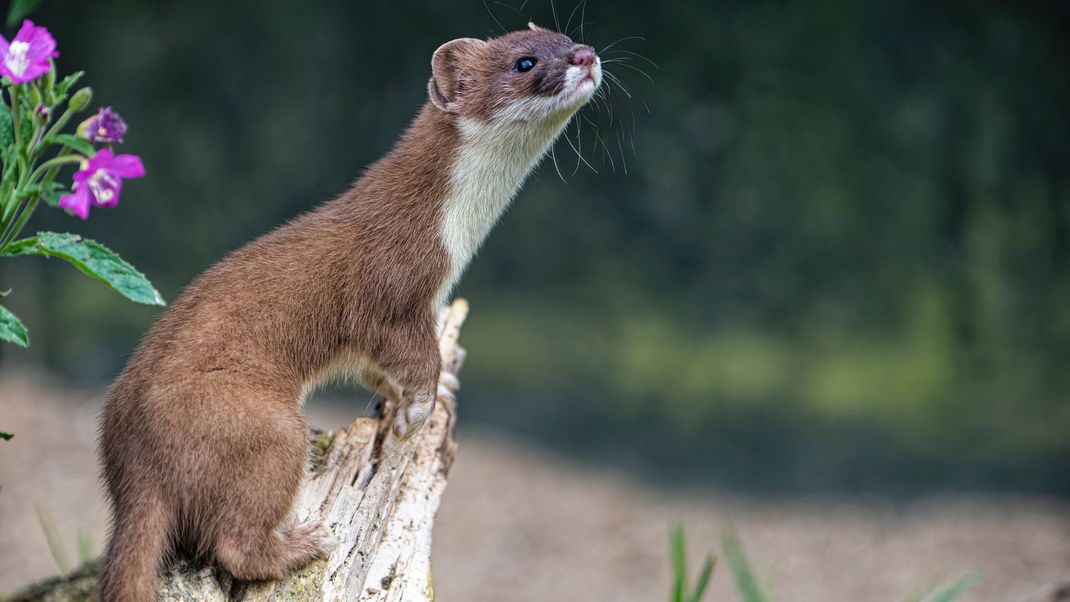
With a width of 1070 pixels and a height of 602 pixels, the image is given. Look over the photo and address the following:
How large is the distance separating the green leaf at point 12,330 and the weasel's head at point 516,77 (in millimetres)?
1632

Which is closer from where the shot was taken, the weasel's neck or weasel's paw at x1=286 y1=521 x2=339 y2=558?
weasel's paw at x1=286 y1=521 x2=339 y2=558

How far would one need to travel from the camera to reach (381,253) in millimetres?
3592

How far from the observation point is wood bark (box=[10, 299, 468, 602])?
10.1ft

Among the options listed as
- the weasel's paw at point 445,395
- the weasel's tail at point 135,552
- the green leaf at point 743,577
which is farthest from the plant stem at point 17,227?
the green leaf at point 743,577

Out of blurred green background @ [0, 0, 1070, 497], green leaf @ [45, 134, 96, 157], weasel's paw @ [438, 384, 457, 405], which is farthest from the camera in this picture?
blurred green background @ [0, 0, 1070, 497]

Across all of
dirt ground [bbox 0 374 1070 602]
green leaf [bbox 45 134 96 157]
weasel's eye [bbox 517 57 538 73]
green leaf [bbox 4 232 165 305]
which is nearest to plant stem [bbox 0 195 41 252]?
green leaf [bbox 4 232 165 305]

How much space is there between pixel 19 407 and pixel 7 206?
6.17 metres

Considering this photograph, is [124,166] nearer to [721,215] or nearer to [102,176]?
[102,176]

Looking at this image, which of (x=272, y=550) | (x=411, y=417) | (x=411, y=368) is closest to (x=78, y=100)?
(x=272, y=550)

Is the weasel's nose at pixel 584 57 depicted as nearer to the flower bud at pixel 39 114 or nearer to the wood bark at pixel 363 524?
the wood bark at pixel 363 524

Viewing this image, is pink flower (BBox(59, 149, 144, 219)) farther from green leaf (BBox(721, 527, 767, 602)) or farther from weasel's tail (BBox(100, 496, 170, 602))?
green leaf (BBox(721, 527, 767, 602))

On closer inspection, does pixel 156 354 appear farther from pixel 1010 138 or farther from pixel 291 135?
pixel 1010 138

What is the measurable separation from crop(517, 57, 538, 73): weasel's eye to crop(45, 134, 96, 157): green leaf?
5.09ft

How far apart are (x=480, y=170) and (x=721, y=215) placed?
13.6ft
